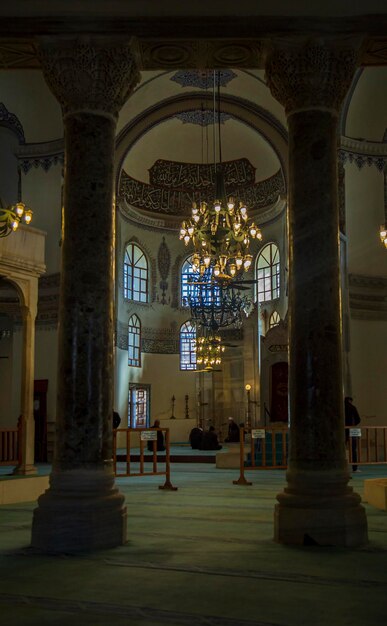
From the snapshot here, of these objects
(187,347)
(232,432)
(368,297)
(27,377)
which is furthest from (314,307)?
(187,347)

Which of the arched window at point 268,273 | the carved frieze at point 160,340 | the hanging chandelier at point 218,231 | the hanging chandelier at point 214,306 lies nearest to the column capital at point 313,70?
the hanging chandelier at point 218,231

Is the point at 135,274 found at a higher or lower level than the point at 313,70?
higher

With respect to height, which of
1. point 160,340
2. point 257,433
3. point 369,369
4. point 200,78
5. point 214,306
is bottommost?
point 257,433

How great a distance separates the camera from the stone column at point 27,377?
1121cm

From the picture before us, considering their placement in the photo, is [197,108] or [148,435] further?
[197,108]

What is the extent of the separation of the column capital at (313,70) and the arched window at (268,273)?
1585 cm

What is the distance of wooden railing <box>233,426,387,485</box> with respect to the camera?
35.4 feet

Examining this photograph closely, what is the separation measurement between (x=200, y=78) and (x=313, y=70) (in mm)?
12628

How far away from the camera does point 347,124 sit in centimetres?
1622

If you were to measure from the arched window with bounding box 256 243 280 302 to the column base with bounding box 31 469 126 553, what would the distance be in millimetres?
16743

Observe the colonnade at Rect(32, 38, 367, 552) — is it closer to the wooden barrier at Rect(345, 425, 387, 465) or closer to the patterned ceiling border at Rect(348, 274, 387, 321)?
the wooden barrier at Rect(345, 425, 387, 465)

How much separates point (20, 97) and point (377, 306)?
9515mm

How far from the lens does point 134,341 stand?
22500 millimetres

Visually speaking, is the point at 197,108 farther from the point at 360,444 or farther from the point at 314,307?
the point at 314,307
